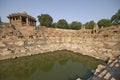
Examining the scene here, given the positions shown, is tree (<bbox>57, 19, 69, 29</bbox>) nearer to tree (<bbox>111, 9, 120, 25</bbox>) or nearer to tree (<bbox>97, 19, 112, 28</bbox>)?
tree (<bbox>97, 19, 112, 28</bbox>)

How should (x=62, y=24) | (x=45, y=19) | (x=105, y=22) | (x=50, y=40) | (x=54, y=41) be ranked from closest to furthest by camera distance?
(x=50, y=40)
(x=54, y=41)
(x=105, y=22)
(x=45, y=19)
(x=62, y=24)

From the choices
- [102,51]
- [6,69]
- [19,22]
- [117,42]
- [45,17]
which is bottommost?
[6,69]

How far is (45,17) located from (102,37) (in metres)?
26.2

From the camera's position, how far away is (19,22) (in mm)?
22172

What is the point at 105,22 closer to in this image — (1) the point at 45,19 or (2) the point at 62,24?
(2) the point at 62,24

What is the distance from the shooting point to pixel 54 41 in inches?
940

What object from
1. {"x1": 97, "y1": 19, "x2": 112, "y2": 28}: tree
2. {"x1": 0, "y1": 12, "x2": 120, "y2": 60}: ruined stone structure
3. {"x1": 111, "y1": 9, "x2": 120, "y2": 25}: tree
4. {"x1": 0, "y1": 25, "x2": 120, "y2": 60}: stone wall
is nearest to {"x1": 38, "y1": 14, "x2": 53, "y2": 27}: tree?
{"x1": 0, "y1": 12, "x2": 120, "y2": 60}: ruined stone structure

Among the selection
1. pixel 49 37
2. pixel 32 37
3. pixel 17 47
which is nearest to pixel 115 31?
pixel 49 37

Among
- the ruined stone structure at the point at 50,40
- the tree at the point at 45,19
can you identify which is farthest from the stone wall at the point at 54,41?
the tree at the point at 45,19

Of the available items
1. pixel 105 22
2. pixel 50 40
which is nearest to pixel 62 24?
pixel 50 40

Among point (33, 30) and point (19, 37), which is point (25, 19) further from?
point (19, 37)

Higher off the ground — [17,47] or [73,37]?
[73,37]

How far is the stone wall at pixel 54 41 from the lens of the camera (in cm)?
1520

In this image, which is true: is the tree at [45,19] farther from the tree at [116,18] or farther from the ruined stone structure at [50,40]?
the tree at [116,18]
